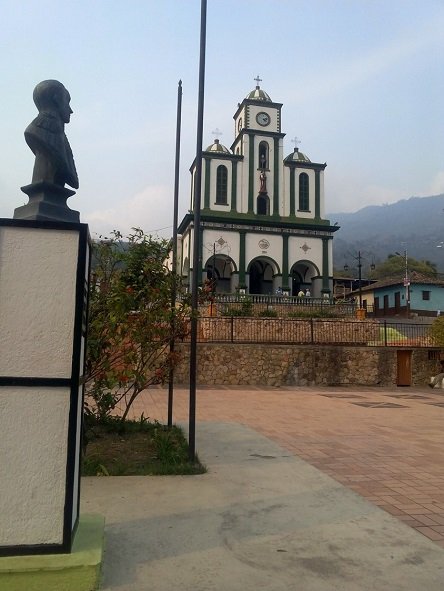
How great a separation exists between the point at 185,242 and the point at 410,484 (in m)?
29.7

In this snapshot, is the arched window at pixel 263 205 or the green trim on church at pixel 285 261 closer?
the green trim on church at pixel 285 261

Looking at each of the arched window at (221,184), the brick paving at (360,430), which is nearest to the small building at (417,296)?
the arched window at (221,184)

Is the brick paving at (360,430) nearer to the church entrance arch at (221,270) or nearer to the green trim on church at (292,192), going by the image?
the church entrance arch at (221,270)

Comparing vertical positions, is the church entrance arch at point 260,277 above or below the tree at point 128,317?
above

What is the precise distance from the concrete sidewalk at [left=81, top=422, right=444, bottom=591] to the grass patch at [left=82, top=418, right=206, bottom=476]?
25 centimetres

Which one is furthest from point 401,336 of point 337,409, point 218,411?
point 218,411

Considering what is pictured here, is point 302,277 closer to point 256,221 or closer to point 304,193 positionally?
point 256,221

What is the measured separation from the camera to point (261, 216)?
109ft

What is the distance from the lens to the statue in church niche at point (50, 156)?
3375 mm

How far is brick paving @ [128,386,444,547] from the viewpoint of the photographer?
475 centimetres

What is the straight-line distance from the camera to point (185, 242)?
112ft

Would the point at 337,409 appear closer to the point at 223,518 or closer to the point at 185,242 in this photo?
the point at 223,518

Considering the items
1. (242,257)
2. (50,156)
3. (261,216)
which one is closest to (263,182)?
(261,216)

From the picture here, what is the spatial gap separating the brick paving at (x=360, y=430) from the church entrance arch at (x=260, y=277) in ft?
61.3
